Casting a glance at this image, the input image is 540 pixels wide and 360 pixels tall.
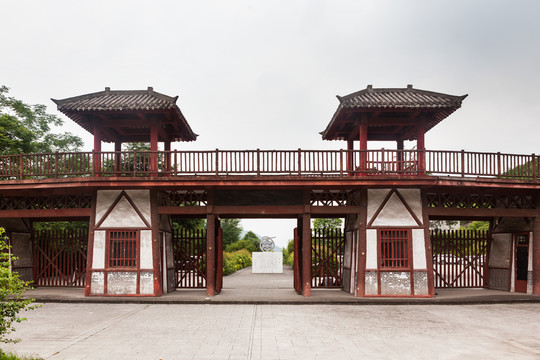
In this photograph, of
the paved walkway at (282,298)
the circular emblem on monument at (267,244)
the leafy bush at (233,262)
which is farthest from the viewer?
the circular emblem on monument at (267,244)

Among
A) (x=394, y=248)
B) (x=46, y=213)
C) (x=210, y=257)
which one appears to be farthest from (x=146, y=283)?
(x=394, y=248)

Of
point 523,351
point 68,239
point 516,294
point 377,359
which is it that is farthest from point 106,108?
point 516,294

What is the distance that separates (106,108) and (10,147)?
13.4 metres

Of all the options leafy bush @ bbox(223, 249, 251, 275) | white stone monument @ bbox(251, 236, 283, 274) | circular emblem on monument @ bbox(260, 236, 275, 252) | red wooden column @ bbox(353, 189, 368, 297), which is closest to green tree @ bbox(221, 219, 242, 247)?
leafy bush @ bbox(223, 249, 251, 275)

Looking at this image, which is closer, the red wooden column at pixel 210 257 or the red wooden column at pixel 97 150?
the red wooden column at pixel 97 150

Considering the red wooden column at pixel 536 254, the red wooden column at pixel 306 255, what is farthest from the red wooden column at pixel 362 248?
the red wooden column at pixel 536 254

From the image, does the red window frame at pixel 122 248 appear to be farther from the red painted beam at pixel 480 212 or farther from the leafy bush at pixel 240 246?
the leafy bush at pixel 240 246

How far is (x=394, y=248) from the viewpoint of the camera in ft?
45.1

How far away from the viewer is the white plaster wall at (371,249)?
13.7 meters

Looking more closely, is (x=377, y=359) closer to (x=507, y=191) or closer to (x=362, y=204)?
(x=362, y=204)

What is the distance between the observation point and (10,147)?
2377 centimetres

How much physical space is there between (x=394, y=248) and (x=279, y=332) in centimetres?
617

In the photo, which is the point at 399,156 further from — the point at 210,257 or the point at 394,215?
the point at 210,257

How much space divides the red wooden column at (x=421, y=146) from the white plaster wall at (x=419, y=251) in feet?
6.83
